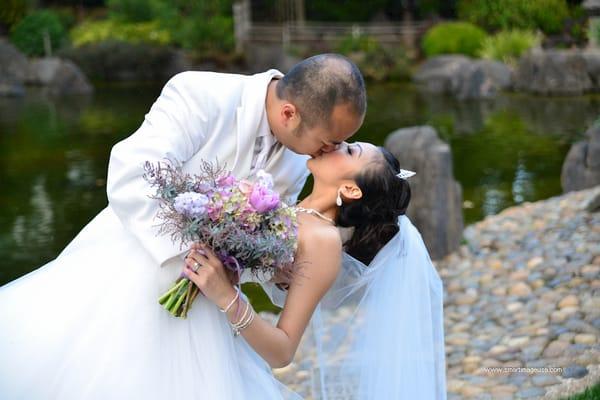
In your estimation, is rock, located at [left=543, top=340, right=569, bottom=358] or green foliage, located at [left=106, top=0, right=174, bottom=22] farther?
green foliage, located at [left=106, top=0, right=174, bottom=22]

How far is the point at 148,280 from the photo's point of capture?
94.1 inches

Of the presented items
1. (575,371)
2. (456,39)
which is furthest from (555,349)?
(456,39)

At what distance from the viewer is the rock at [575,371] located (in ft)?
13.8

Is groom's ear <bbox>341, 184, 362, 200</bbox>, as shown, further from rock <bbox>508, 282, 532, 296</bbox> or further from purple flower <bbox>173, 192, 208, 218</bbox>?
rock <bbox>508, 282, 532, 296</bbox>

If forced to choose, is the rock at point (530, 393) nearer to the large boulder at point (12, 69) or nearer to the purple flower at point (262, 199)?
the purple flower at point (262, 199)

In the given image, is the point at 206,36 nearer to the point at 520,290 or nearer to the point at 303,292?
the point at 520,290

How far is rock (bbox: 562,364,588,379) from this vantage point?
165 inches

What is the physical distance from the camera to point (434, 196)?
6.77 metres

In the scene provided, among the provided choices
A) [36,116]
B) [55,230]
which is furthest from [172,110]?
[36,116]

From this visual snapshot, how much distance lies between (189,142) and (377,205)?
635 millimetres

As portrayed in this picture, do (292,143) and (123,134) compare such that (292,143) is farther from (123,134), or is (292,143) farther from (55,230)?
(123,134)

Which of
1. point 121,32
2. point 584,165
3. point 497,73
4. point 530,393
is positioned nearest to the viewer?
point 530,393

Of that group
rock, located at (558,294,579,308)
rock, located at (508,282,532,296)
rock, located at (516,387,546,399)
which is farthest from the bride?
rock, located at (508,282,532,296)

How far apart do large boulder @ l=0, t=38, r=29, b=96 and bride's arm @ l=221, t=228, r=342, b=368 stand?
57.3 ft
